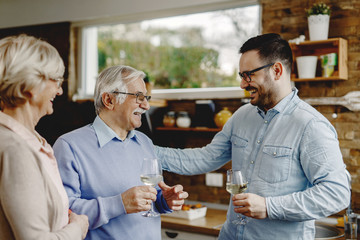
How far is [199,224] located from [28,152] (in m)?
2.21

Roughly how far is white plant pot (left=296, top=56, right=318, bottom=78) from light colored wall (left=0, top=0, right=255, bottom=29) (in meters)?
0.81

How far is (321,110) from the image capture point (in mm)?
3268

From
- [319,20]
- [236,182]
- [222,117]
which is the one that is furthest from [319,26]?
[236,182]

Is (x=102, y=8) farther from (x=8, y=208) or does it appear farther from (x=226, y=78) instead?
(x=8, y=208)

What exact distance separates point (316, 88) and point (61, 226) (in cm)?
256

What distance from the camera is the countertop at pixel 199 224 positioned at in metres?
3.05

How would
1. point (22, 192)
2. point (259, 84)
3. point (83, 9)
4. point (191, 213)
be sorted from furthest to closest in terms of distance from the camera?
1. point (83, 9)
2. point (191, 213)
3. point (259, 84)
4. point (22, 192)

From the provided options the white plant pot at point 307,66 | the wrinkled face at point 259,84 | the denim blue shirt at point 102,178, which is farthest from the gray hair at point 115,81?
the white plant pot at point 307,66

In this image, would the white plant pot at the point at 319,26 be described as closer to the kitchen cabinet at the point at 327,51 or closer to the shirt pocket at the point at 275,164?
the kitchen cabinet at the point at 327,51

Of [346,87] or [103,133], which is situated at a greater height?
[346,87]

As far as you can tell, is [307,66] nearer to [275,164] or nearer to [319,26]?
[319,26]

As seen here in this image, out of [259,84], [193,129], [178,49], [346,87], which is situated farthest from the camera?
[178,49]

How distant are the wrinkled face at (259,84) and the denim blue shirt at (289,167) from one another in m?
0.05

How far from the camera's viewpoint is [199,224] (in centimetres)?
315
